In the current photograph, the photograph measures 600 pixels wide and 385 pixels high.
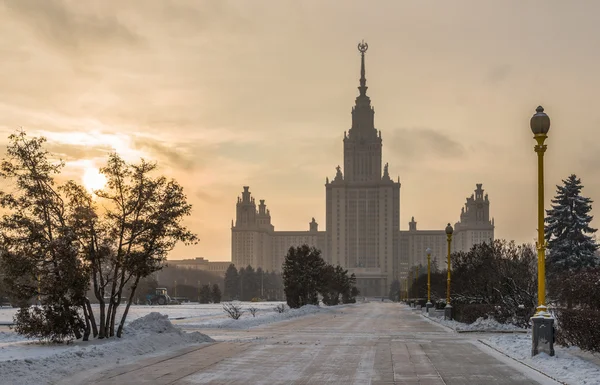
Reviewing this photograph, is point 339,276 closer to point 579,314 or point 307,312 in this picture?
point 307,312

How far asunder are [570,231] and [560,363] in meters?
51.2

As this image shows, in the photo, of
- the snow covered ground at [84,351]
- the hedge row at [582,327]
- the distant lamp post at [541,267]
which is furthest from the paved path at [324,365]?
the hedge row at [582,327]

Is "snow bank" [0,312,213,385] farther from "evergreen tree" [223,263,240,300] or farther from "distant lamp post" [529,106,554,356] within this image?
"evergreen tree" [223,263,240,300]

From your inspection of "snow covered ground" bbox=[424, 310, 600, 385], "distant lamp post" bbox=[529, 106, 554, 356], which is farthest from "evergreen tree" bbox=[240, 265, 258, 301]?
"distant lamp post" bbox=[529, 106, 554, 356]

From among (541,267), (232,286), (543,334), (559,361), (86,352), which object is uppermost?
(541,267)

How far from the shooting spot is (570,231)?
64.8 metres

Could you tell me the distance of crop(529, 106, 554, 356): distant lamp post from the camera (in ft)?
61.0

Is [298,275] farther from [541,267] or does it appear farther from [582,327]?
[582,327]

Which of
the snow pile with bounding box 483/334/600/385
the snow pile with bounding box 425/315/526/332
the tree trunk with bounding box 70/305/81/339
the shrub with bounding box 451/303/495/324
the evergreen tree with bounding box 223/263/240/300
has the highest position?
the tree trunk with bounding box 70/305/81/339

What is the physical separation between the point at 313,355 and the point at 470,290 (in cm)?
2778

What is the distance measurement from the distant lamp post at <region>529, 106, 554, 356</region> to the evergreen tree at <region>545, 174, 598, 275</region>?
45.8 metres

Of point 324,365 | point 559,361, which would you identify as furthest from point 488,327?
point 324,365

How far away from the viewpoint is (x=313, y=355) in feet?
66.3

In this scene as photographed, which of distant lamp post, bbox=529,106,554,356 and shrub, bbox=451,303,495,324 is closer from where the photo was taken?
distant lamp post, bbox=529,106,554,356
